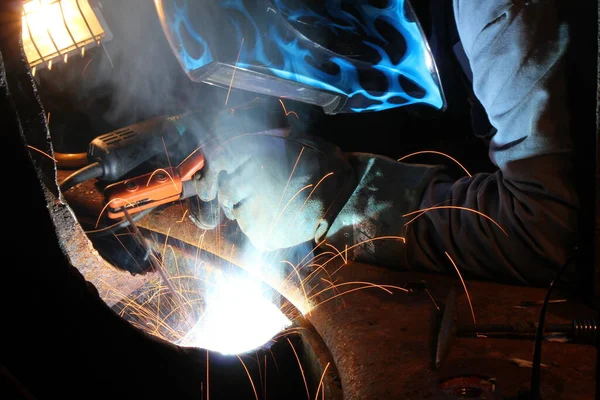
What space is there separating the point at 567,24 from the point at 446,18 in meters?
0.76

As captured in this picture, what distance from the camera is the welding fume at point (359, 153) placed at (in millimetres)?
1438

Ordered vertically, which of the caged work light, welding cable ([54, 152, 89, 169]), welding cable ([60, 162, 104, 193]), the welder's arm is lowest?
the welder's arm

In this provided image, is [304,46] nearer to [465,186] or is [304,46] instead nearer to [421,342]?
[465,186]

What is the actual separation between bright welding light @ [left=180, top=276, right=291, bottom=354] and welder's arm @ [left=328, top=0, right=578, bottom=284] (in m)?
0.51

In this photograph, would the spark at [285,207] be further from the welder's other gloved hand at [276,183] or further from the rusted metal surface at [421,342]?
the rusted metal surface at [421,342]

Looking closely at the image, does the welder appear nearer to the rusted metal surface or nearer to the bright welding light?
the rusted metal surface

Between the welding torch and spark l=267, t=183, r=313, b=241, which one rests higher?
the welding torch

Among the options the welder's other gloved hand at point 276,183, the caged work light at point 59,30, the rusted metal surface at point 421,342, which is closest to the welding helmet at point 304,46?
the welder's other gloved hand at point 276,183

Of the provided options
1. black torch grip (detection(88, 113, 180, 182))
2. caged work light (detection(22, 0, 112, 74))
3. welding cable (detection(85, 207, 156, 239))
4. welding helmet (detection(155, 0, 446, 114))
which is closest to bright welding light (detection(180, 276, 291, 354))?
welding cable (detection(85, 207, 156, 239))

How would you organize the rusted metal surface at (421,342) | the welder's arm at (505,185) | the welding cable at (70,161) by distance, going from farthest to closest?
the welding cable at (70,161) < the welder's arm at (505,185) < the rusted metal surface at (421,342)

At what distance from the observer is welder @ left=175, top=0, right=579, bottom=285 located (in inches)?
55.5

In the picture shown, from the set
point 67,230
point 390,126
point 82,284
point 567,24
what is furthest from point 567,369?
point 390,126

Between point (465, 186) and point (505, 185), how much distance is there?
0.17 meters

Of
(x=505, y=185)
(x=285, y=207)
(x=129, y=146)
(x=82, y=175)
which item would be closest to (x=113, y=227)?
(x=82, y=175)
